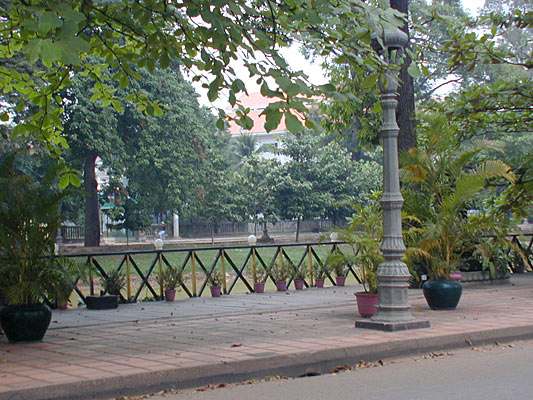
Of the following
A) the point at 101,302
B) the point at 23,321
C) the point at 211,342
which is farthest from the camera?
the point at 101,302

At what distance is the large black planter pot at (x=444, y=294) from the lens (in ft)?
35.6

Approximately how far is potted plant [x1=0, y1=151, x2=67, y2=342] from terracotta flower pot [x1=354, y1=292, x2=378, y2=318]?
441cm

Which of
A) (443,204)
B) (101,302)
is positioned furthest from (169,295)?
(443,204)

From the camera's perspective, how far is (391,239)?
9062mm

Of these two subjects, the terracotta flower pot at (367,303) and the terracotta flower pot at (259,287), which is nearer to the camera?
the terracotta flower pot at (367,303)

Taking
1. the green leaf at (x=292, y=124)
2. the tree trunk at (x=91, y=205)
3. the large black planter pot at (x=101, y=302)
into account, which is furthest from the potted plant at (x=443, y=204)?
the tree trunk at (x=91, y=205)

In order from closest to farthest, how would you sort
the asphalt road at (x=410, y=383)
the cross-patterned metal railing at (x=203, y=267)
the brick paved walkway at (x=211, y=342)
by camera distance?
the asphalt road at (x=410, y=383)
the brick paved walkway at (x=211, y=342)
the cross-patterned metal railing at (x=203, y=267)

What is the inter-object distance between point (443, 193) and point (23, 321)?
754 cm

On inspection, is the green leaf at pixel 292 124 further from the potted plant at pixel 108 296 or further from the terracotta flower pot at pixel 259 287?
the terracotta flower pot at pixel 259 287

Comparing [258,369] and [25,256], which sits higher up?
[25,256]

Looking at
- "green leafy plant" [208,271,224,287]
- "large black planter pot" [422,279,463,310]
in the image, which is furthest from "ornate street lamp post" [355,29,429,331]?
"green leafy plant" [208,271,224,287]

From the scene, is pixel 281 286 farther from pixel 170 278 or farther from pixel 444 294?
pixel 444 294

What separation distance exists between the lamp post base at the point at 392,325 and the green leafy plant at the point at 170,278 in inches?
246

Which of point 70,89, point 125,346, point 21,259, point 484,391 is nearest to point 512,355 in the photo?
→ point 484,391
